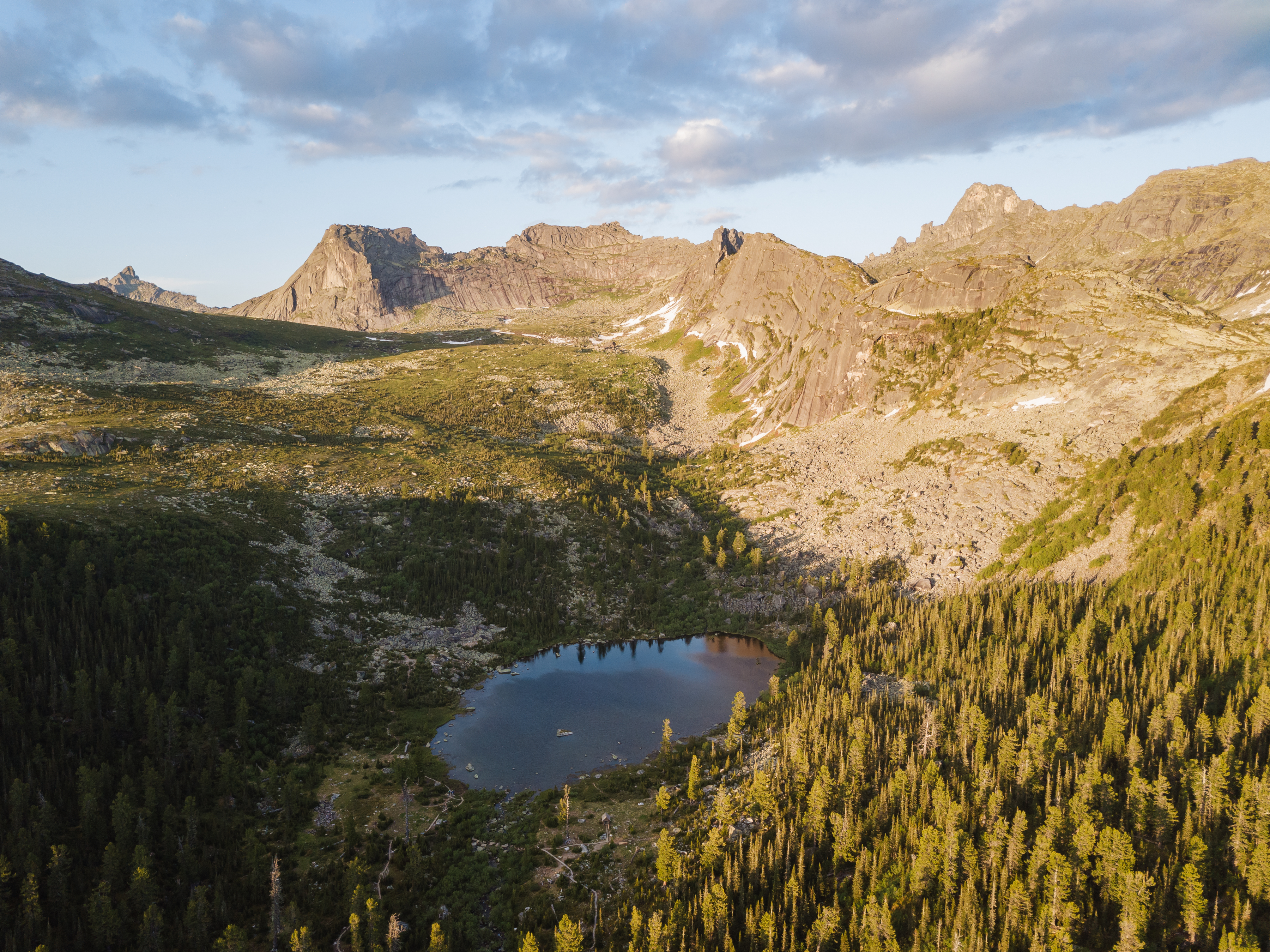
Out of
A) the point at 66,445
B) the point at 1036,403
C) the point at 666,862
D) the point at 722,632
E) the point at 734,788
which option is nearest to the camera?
the point at 666,862

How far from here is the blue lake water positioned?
54.1 meters

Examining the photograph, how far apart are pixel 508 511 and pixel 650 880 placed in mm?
63175

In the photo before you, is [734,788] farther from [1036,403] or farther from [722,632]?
[1036,403]

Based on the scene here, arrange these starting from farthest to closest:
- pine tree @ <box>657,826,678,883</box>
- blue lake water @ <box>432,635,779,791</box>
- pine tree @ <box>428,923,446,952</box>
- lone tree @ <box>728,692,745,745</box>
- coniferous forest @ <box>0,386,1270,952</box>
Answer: blue lake water @ <box>432,635,779,791</box> < lone tree @ <box>728,692,745,745</box> < pine tree @ <box>657,826,678,883</box> < coniferous forest @ <box>0,386,1270,952</box> < pine tree @ <box>428,923,446,952</box>

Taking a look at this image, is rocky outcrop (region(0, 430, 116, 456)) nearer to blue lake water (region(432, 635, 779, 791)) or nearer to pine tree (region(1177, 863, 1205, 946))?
blue lake water (region(432, 635, 779, 791))

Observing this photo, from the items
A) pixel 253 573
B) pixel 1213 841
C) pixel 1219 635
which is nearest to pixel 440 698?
pixel 253 573

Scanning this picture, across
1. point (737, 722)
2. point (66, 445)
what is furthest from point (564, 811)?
point (66, 445)

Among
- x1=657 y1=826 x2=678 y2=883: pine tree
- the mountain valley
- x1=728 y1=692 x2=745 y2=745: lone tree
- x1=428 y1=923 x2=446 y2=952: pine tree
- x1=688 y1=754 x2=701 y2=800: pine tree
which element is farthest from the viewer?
x1=728 y1=692 x2=745 y2=745: lone tree

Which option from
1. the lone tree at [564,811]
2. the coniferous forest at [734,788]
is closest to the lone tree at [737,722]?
the coniferous forest at [734,788]

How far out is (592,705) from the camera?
6322cm

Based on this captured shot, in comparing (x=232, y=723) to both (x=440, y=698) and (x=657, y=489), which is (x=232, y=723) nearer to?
(x=440, y=698)

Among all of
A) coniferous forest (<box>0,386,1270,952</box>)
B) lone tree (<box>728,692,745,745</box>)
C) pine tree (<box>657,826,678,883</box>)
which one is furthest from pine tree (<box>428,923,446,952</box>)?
lone tree (<box>728,692,745,745</box>)

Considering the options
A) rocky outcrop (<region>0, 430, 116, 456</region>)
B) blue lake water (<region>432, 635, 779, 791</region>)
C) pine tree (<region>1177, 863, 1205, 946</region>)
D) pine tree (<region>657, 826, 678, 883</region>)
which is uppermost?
rocky outcrop (<region>0, 430, 116, 456</region>)

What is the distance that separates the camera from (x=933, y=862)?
37.0m
